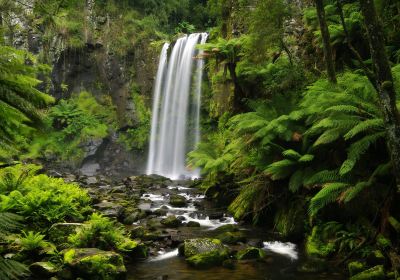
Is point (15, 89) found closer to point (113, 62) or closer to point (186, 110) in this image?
point (186, 110)

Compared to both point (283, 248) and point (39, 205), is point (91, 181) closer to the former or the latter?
point (39, 205)

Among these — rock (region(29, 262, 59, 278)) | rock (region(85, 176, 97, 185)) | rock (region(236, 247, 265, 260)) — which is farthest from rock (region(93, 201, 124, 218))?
rock (region(85, 176, 97, 185))

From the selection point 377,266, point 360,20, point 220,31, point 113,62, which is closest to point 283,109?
point 360,20

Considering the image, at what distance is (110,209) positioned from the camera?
11.0 meters

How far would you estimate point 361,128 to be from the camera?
6.03 metres

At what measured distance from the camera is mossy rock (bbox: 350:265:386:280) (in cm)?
562

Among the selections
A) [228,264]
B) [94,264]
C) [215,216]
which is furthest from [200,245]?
[215,216]

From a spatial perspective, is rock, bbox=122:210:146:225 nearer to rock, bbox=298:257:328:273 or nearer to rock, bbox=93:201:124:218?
rock, bbox=93:201:124:218

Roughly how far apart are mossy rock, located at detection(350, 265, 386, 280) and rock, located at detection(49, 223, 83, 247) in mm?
4941

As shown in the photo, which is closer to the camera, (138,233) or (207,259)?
(207,259)

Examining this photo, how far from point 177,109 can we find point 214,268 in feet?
53.8

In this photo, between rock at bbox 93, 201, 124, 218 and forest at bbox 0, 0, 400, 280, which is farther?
rock at bbox 93, 201, 124, 218

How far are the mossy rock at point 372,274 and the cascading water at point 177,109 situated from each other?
1575 centimetres

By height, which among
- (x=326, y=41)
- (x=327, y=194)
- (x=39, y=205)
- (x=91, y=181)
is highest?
(x=326, y=41)
